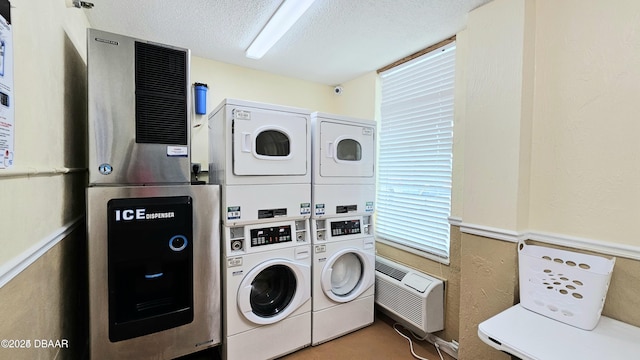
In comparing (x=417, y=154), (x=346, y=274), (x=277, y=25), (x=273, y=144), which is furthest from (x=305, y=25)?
(x=346, y=274)

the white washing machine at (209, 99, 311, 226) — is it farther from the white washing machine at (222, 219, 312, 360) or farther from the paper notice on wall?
the paper notice on wall

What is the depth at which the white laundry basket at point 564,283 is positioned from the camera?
4.50 feet

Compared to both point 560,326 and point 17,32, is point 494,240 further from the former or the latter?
point 17,32

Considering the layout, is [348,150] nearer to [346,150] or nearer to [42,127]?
[346,150]

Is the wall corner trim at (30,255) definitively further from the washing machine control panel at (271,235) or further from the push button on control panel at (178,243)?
the washing machine control panel at (271,235)

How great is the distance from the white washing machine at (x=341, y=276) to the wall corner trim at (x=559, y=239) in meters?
0.90

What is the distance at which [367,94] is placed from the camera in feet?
10.5

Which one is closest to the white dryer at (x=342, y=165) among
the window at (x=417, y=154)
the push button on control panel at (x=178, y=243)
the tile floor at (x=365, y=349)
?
the window at (x=417, y=154)

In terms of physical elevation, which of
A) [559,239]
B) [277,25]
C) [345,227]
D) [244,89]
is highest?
[277,25]

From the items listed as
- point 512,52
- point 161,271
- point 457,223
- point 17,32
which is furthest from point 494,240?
point 17,32

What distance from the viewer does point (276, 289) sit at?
224 cm

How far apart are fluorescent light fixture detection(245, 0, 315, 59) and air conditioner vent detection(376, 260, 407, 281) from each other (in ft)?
7.63

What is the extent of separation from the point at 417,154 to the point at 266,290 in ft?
6.04

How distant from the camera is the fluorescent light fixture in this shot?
1.83 meters
